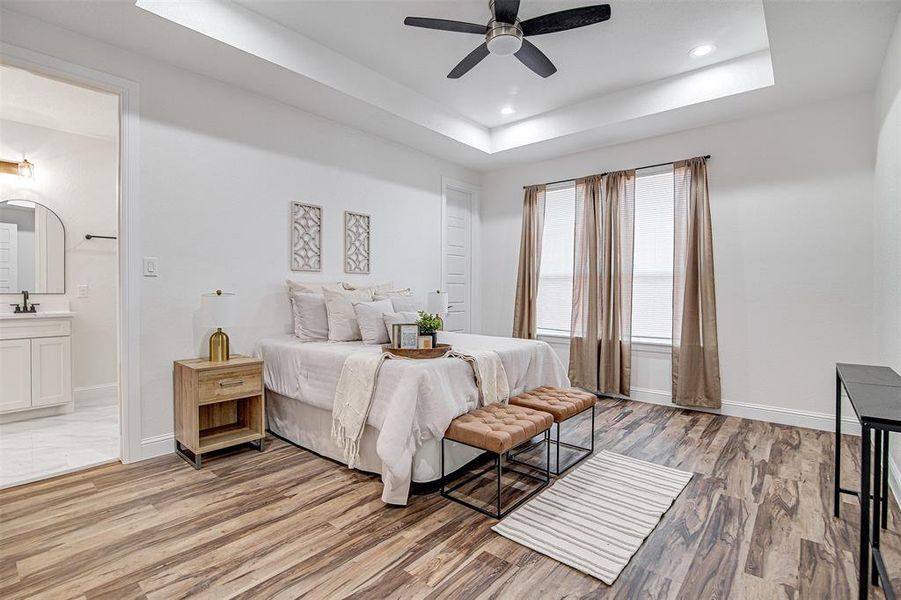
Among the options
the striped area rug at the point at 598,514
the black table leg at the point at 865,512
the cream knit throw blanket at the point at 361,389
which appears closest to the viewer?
the black table leg at the point at 865,512

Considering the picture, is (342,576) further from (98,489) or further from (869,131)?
(869,131)

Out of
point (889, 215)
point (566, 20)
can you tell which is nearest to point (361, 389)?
point (566, 20)

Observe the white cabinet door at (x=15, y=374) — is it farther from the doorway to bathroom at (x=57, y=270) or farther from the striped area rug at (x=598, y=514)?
the striped area rug at (x=598, y=514)

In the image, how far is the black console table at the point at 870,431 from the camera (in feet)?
4.53

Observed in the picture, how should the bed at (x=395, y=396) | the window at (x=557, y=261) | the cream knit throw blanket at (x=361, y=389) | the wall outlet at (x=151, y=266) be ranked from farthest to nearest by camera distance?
the window at (x=557, y=261)
the wall outlet at (x=151, y=266)
the cream knit throw blanket at (x=361, y=389)
the bed at (x=395, y=396)

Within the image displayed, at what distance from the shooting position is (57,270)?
4273 millimetres

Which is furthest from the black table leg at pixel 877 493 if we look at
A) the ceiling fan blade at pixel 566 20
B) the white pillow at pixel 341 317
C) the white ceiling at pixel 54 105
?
the white ceiling at pixel 54 105

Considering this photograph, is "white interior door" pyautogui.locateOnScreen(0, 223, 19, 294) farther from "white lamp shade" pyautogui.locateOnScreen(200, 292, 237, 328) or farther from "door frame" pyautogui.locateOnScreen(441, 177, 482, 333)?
"door frame" pyautogui.locateOnScreen(441, 177, 482, 333)

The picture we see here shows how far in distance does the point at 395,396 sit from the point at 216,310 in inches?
57.7

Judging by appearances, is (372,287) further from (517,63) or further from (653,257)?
(653,257)

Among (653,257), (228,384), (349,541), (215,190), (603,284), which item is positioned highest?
(215,190)

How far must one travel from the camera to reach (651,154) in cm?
455

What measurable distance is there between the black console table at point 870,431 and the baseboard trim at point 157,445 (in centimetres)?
369

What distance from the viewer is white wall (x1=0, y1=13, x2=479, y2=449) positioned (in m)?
2.98
